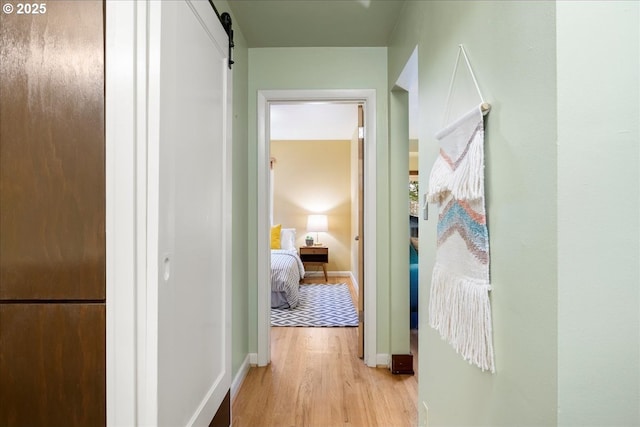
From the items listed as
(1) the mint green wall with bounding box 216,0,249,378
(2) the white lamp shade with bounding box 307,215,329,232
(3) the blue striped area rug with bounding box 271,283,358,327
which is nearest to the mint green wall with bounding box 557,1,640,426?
(1) the mint green wall with bounding box 216,0,249,378

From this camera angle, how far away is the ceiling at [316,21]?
2.00 metres

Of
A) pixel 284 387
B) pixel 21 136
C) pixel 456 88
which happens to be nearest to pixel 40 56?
pixel 21 136

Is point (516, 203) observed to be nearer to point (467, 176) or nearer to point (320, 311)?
point (467, 176)

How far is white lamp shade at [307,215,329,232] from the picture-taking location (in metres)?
5.88

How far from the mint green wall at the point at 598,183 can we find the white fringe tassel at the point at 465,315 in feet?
0.93

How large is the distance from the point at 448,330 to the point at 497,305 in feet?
0.91

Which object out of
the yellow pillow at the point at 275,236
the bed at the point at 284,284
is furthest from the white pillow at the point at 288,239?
the bed at the point at 284,284

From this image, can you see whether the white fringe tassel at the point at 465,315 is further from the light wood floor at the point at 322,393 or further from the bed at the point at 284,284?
the bed at the point at 284,284

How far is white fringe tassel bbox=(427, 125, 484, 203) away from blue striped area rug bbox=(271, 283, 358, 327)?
8.48 feet

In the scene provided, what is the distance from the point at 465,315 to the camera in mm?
1053

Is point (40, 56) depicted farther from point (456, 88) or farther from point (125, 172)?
point (456, 88)

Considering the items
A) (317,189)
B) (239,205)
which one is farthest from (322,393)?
(317,189)

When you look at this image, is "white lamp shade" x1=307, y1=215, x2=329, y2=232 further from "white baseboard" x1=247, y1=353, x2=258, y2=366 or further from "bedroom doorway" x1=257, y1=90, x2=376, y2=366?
"white baseboard" x1=247, y1=353, x2=258, y2=366

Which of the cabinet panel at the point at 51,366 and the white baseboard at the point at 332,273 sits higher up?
the cabinet panel at the point at 51,366
